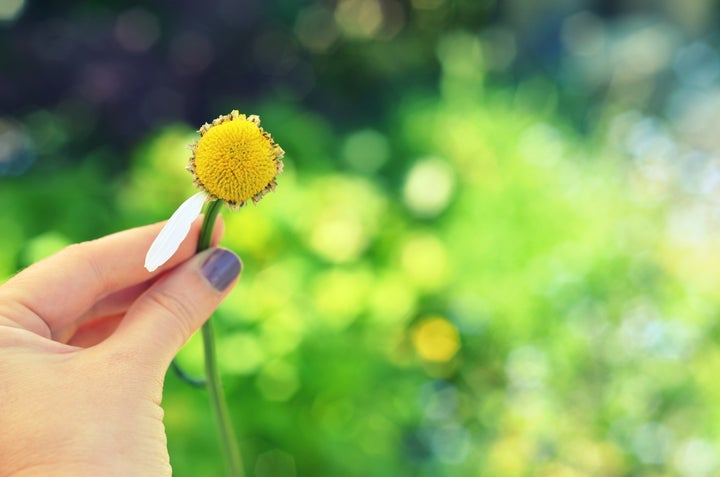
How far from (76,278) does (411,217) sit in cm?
→ 138

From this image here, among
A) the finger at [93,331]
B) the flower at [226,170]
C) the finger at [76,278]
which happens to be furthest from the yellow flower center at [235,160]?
the finger at [93,331]

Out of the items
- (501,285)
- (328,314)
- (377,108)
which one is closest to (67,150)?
(377,108)

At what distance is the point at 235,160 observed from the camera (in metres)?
0.60

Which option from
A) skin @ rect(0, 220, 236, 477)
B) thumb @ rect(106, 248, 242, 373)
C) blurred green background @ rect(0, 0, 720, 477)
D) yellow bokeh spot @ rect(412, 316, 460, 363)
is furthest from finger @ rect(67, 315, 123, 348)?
yellow bokeh spot @ rect(412, 316, 460, 363)

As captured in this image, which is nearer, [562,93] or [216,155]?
[216,155]

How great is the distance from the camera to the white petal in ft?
1.92

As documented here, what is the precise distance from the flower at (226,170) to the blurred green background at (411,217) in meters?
Result: 0.79

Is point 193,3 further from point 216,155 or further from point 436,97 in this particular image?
point 216,155

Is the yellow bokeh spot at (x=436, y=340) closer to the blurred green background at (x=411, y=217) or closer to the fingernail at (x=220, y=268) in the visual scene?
the blurred green background at (x=411, y=217)

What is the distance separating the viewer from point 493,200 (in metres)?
2.05

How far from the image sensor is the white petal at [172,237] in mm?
584

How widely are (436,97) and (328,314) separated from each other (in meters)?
1.15

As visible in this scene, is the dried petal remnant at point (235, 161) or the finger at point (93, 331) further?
the finger at point (93, 331)

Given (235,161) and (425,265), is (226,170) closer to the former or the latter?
(235,161)
